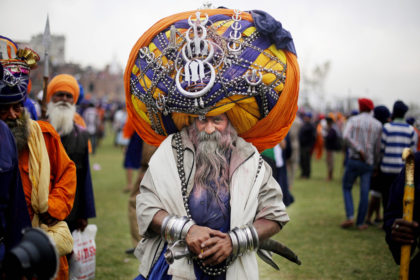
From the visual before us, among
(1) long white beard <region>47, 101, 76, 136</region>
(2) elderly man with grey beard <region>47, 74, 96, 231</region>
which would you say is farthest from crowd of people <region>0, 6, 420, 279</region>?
(1) long white beard <region>47, 101, 76, 136</region>

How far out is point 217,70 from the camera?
258 centimetres

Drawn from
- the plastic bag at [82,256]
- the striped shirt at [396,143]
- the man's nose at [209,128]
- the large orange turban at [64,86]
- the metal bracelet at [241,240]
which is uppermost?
the large orange turban at [64,86]

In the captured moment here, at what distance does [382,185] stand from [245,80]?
539 centimetres

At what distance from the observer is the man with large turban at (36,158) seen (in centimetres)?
259

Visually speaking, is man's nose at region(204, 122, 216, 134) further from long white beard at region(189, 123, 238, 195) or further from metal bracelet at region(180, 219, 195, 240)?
metal bracelet at region(180, 219, 195, 240)

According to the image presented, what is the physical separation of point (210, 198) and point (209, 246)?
0.35 meters

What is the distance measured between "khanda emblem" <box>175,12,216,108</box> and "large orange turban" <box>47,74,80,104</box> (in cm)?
236

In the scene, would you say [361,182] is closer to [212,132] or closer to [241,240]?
[212,132]

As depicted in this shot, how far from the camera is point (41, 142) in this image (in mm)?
2836

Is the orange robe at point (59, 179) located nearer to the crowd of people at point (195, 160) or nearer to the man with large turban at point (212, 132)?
the crowd of people at point (195, 160)

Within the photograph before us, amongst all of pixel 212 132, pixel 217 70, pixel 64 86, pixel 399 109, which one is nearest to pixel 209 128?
pixel 212 132

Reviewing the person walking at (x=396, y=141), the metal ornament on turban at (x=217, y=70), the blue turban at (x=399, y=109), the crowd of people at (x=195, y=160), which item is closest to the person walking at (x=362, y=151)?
the person walking at (x=396, y=141)

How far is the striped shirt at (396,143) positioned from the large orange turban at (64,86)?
515 cm

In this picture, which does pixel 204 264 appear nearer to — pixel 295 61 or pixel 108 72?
pixel 295 61
